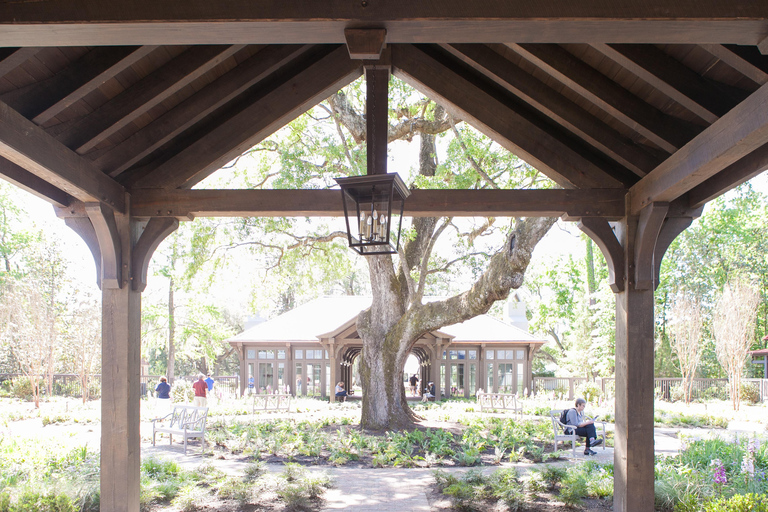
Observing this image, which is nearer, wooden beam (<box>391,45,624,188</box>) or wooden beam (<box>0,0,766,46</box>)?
wooden beam (<box>0,0,766,46</box>)

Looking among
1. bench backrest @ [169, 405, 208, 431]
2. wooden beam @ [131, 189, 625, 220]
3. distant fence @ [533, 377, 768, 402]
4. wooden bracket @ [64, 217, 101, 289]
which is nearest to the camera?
wooden bracket @ [64, 217, 101, 289]

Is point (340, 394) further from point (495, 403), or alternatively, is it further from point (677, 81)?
point (677, 81)

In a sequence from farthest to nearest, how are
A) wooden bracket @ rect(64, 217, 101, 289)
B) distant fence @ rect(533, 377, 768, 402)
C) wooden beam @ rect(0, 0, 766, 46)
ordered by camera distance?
distant fence @ rect(533, 377, 768, 402) < wooden bracket @ rect(64, 217, 101, 289) < wooden beam @ rect(0, 0, 766, 46)

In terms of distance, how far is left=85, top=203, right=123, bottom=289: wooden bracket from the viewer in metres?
5.20

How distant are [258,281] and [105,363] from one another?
1128 cm

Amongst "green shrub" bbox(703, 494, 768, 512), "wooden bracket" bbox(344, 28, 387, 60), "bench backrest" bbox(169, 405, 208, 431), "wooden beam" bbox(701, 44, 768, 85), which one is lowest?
"bench backrest" bbox(169, 405, 208, 431)

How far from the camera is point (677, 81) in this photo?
4355 mm

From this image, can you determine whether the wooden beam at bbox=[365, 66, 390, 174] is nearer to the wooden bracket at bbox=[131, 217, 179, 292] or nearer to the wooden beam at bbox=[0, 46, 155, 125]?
the wooden beam at bbox=[0, 46, 155, 125]

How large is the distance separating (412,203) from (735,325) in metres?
16.7

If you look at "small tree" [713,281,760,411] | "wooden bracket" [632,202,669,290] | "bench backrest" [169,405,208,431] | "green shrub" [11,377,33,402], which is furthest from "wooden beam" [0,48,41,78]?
"green shrub" [11,377,33,402]

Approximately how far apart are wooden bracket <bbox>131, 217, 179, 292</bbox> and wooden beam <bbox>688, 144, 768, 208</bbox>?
4776 millimetres

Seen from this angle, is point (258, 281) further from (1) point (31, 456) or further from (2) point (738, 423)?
(2) point (738, 423)

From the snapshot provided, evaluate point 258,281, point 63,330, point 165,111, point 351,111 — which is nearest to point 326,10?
point 165,111

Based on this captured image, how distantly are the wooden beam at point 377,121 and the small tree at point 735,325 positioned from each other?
17110mm
